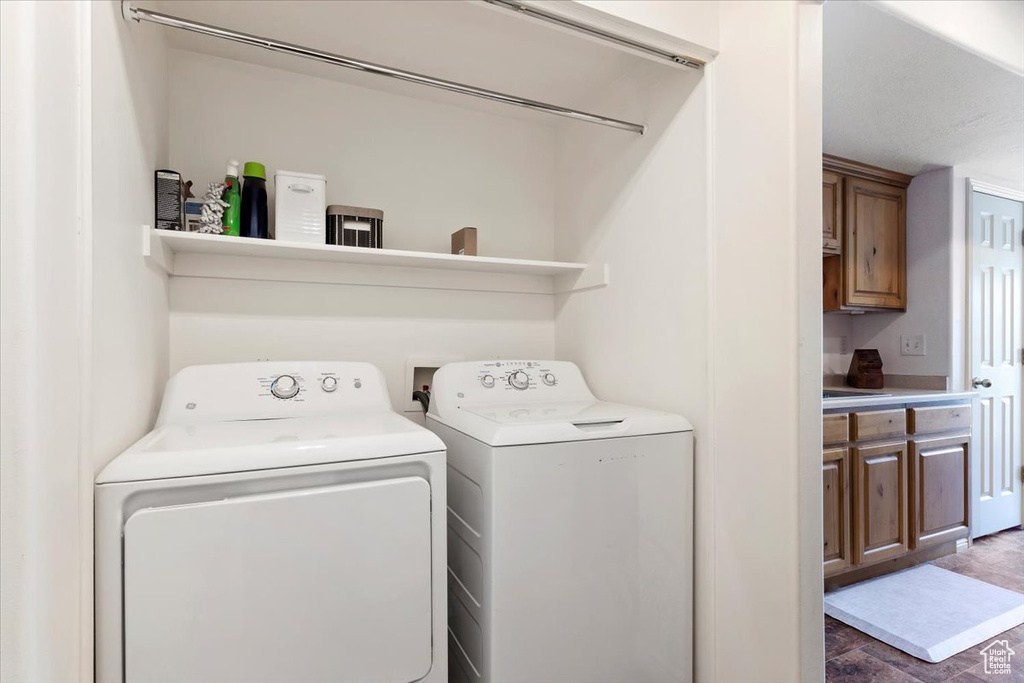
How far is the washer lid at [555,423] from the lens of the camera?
4.31ft

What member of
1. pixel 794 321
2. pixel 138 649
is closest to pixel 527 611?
pixel 138 649

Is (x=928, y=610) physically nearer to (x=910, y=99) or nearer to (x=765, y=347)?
(x=765, y=347)

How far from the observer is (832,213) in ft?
10.0

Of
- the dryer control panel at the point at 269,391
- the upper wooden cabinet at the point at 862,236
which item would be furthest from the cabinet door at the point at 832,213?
the dryer control panel at the point at 269,391

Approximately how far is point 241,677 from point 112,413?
0.60 meters

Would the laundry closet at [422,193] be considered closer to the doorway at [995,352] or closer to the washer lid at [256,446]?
the washer lid at [256,446]

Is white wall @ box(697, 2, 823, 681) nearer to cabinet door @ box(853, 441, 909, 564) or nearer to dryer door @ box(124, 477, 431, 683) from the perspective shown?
dryer door @ box(124, 477, 431, 683)

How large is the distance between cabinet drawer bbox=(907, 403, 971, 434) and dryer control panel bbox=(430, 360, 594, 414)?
2001mm

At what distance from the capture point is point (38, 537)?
0.76m

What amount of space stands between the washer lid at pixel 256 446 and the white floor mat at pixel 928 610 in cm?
226

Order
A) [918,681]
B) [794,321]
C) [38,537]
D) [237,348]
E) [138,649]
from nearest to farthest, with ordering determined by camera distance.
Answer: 1. [38,537]
2. [138,649]
3. [794,321]
4. [237,348]
5. [918,681]

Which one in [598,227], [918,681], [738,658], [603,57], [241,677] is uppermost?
[603,57]

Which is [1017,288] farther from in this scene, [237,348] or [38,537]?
[38,537]


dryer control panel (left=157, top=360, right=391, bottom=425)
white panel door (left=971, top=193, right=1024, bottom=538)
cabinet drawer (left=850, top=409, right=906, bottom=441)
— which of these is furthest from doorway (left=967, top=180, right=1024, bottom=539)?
dryer control panel (left=157, top=360, right=391, bottom=425)
